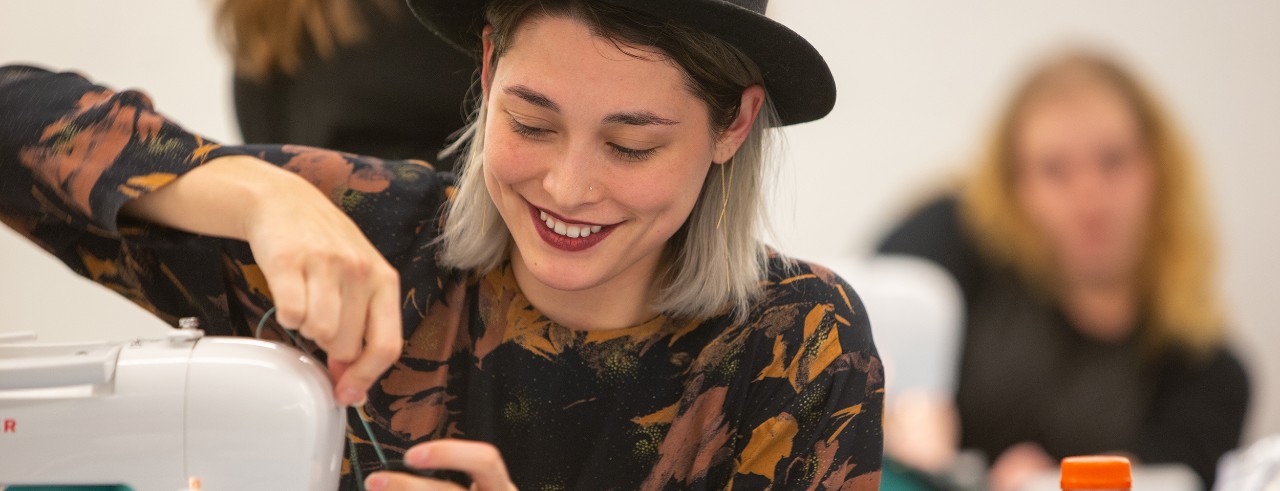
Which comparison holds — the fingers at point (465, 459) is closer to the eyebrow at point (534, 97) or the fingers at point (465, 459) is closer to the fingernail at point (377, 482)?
the fingernail at point (377, 482)

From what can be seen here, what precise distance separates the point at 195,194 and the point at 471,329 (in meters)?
0.33

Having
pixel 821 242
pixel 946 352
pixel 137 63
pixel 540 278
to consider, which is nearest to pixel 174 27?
pixel 137 63

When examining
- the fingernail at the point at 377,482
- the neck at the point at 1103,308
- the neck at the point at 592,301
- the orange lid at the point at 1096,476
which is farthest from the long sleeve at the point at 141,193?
the neck at the point at 1103,308

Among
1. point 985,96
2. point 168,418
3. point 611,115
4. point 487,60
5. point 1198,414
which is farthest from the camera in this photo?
point 985,96

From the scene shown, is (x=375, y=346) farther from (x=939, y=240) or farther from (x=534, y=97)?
(x=939, y=240)

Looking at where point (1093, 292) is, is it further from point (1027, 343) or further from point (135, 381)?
point (135, 381)

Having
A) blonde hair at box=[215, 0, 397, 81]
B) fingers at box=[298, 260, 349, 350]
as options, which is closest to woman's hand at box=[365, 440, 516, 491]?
fingers at box=[298, 260, 349, 350]

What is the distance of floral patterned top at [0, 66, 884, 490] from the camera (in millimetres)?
1350

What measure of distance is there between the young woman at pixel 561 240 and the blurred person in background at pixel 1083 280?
6.27 ft

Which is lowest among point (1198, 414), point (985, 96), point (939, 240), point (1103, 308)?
point (1198, 414)

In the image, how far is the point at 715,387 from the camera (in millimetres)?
1395

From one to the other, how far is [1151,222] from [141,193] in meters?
2.71

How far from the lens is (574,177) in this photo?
1209 millimetres

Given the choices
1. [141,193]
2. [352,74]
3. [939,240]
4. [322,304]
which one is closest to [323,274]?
[322,304]
